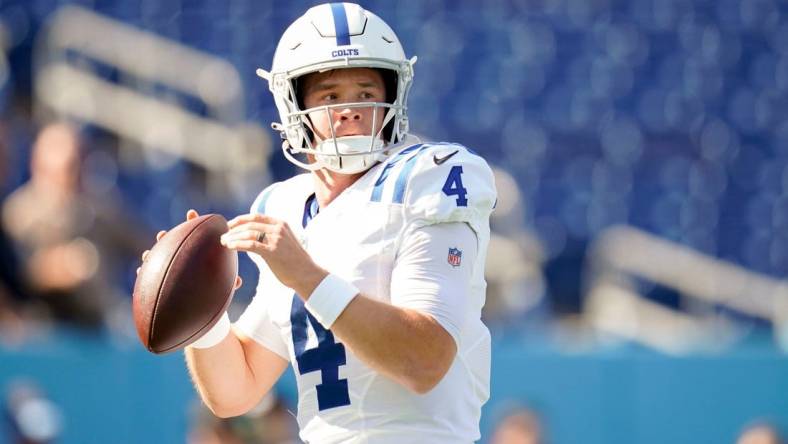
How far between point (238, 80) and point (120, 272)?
186 centimetres

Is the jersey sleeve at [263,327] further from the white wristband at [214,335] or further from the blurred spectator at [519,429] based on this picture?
the blurred spectator at [519,429]

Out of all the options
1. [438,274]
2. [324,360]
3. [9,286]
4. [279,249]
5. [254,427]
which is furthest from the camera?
[9,286]

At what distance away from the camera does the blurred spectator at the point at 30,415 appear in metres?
4.70

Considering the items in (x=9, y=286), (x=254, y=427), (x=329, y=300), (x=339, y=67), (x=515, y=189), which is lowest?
(x=254, y=427)

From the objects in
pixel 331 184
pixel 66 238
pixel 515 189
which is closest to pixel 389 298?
pixel 331 184

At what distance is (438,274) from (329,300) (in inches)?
8.2

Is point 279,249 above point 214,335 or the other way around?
above

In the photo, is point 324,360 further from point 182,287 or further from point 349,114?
point 349,114

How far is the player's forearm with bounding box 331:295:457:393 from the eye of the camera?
2.14 m

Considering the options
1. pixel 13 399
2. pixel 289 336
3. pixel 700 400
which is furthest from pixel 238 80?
pixel 289 336

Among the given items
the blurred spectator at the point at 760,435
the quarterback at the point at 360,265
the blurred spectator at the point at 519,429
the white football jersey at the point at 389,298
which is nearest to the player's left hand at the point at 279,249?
the quarterback at the point at 360,265

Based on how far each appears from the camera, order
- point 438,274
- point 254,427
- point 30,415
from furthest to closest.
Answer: point 30,415 < point 254,427 < point 438,274

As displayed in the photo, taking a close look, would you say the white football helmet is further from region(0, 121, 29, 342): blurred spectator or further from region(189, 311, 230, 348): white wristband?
region(0, 121, 29, 342): blurred spectator

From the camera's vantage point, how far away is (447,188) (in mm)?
2287
